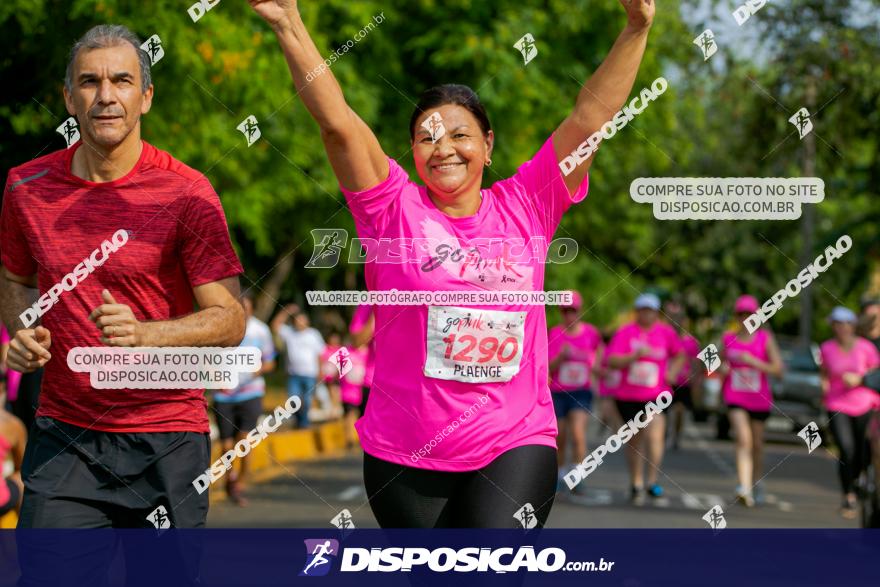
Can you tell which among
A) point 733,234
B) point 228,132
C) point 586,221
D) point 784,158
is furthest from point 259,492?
point 733,234

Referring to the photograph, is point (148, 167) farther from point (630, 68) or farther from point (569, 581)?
point (569, 581)

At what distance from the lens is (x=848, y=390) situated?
12.1 metres

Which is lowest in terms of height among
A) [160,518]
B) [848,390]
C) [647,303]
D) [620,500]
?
[160,518]

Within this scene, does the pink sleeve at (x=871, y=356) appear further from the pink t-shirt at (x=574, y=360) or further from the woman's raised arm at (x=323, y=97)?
the woman's raised arm at (x=323, y=97)

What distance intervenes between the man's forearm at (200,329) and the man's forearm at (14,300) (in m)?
0.55

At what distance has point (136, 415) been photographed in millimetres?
4086

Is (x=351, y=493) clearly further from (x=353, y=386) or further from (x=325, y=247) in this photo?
(x=325, y=247)

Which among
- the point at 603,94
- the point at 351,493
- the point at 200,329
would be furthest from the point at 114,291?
the point at 351,493

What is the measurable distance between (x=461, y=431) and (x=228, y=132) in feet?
35.1

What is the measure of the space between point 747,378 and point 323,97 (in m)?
9.55

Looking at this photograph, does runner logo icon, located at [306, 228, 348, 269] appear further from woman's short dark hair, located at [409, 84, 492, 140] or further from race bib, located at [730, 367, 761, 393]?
Result: race bib, located at [730, 367, 761, 393]

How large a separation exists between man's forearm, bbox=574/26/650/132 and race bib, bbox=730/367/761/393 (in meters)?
8.94

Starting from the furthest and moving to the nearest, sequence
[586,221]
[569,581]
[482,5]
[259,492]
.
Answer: [586,221] → [482,5] → [259,492] → [569,581]

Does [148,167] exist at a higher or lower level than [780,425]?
lower
